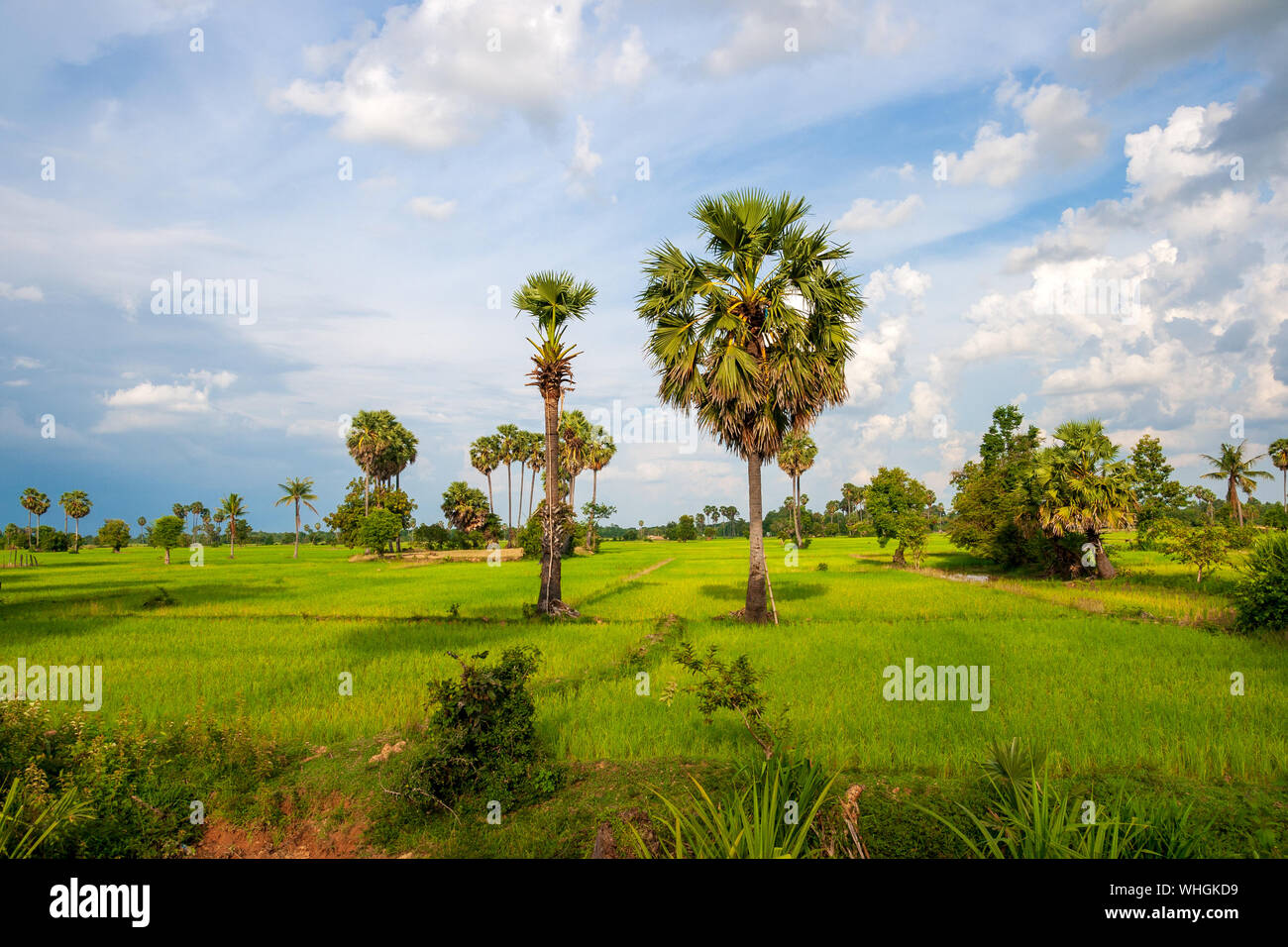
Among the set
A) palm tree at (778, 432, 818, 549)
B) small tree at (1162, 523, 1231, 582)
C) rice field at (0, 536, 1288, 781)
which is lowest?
rice field at (0, 536, 1288, 781)

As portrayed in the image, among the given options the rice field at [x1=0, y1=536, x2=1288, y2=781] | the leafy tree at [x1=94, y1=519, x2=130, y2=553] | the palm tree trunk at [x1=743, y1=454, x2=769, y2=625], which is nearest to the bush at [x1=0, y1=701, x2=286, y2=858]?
the rice field at [x1=0, y1=536, x2=1288, y2=781]

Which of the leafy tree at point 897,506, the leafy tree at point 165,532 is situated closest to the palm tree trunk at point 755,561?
the leafy tree at point 897,506

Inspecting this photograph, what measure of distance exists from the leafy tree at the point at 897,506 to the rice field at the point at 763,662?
14941 millimetres

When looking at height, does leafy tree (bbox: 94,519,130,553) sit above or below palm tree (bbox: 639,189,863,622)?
below

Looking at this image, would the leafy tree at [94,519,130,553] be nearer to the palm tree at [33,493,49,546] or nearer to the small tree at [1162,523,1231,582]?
the palm tree at [33,493,49,546]

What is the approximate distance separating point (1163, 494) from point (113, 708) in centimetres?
4773

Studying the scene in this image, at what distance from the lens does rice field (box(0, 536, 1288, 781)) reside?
7367 millimetres

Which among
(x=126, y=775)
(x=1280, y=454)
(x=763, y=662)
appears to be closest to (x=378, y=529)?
(x=763, y=662)

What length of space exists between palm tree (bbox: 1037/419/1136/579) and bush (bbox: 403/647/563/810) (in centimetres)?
2943

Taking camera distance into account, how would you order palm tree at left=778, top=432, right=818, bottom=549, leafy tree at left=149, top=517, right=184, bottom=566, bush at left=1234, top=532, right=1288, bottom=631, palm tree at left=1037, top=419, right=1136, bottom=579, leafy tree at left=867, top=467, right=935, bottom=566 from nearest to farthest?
bush at left=1234, top=532, right=1288, bottom=631 → palm tree at left=1037, top=419, right=1136, bottom=579 → leafy tree at left=867, top=467, right=935, bottom=566 → leafy tree at left=149, top=517, right=184, bottom=566 → palm tree at left=778, top=432, right=818, bottom=549

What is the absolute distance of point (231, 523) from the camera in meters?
73.7
